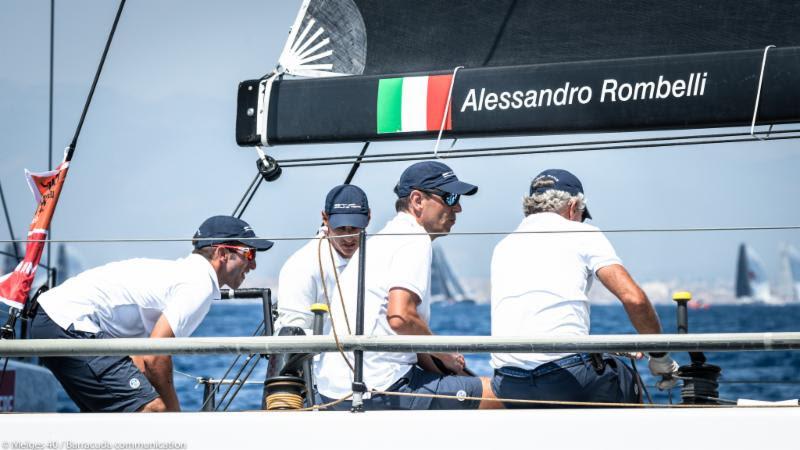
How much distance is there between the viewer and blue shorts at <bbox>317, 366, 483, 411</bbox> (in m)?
3.44

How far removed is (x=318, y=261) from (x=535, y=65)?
3.24 ft

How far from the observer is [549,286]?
3.42 meters

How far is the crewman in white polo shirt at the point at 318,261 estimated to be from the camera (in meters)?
3.94

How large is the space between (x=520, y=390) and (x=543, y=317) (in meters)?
0.22

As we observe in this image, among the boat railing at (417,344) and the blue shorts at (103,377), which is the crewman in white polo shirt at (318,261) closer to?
the blue shorts at (103,377)

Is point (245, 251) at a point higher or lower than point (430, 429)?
higher

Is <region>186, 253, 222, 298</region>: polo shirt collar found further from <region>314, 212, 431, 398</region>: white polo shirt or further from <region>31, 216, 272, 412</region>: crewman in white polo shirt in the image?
<region>314, 212, 431, 398</region>: white polo shirt

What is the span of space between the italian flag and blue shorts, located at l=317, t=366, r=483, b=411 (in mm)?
791

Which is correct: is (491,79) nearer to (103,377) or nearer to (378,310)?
(378,310)

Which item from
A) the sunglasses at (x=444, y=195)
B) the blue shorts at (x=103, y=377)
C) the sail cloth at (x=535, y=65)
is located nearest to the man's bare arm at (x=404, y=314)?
the sunglasses at (x=444, y=195)

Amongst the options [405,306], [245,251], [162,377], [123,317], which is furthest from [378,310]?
[123,317]

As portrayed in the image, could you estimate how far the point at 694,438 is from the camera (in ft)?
9.62

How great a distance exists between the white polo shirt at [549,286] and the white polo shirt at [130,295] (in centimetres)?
96

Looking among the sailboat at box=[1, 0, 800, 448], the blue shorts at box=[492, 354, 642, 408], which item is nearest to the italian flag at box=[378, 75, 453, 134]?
the sailboat at box=[1, 0, 800, 448]
